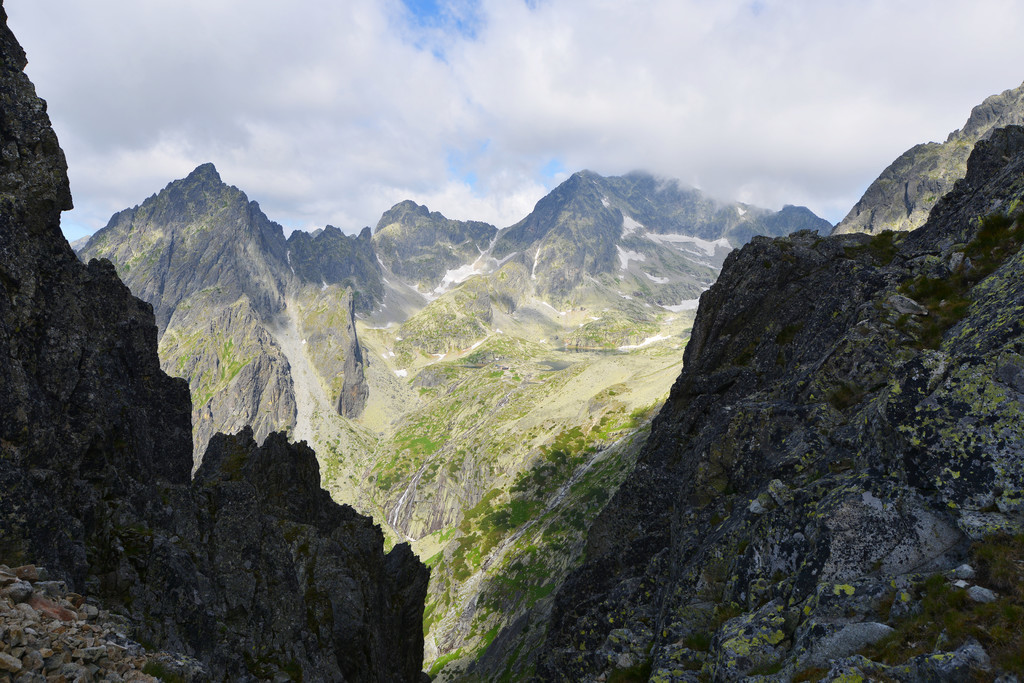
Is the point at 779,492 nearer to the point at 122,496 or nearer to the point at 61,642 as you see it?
the point at 61,642

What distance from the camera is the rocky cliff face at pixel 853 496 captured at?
11.2m

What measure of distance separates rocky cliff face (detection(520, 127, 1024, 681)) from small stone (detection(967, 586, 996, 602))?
0.10ft

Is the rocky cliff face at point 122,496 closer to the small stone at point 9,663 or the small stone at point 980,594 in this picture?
the small stone at point 9,663

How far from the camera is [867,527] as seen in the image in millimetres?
13078

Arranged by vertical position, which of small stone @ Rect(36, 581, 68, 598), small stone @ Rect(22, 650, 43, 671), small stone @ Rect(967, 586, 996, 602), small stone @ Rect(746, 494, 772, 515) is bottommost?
small stone @ Rect(967, 586, 996, 602)

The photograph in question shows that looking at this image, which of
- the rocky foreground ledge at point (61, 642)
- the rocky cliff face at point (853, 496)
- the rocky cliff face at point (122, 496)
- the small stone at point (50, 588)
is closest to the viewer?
the rocky foreground ledge at point (61, 642)

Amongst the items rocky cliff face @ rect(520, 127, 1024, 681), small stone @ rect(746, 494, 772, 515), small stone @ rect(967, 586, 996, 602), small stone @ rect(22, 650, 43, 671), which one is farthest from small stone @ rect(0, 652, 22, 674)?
small stone @ rect(746, 494, 772, 515)

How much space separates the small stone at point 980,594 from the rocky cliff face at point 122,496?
22710 mm

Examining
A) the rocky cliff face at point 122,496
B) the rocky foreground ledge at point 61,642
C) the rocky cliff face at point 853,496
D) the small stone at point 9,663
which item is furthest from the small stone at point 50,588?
the rocky cliff face at point 853,496

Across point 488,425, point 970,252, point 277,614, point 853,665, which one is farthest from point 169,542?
point 488,425

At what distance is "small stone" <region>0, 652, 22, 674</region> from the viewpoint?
1009 cm

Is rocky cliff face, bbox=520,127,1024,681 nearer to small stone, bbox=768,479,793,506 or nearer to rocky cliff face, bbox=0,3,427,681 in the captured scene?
small stone, bbox=768,479,793,506

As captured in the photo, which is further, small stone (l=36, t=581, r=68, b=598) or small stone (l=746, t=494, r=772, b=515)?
small stone (l=746, t=494, r=772, b=515)

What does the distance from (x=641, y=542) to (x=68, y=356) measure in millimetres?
33116
